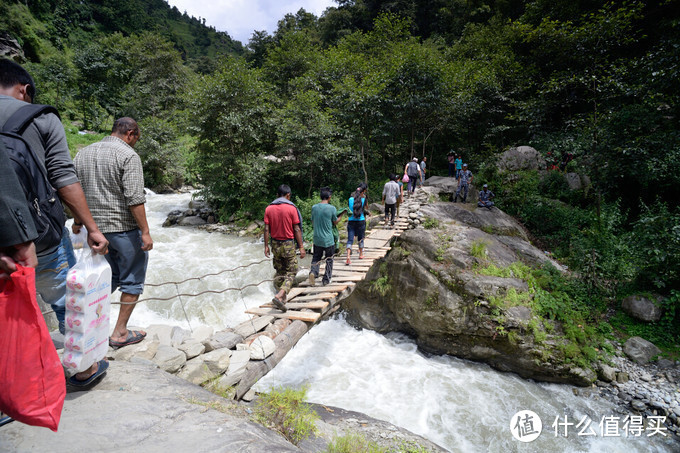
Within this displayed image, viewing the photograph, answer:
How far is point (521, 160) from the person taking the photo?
1344 cm

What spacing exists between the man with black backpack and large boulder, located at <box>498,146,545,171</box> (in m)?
14.8

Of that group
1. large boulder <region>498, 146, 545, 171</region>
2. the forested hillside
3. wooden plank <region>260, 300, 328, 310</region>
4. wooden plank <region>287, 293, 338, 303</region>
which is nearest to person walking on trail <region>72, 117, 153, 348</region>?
wooden plank <region>260, 300, 328, 310</region>

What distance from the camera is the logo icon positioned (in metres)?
5.09

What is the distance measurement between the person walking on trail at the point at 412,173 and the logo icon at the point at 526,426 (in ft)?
28.1

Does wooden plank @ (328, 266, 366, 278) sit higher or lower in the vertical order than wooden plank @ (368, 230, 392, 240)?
lower

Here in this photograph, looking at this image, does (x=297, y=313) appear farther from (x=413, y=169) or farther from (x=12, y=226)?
(x=413, y=169)

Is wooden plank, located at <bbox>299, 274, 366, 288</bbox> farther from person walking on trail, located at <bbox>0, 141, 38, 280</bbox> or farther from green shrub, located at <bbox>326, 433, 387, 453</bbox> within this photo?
person walking on trail, located at <bbox>0, 141, 38, 280</bbox>

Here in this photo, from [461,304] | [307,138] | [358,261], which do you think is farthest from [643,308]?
[307,138]

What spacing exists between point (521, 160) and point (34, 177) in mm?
15542

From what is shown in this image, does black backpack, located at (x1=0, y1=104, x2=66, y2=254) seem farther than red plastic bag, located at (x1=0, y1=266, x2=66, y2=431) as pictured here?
Yes

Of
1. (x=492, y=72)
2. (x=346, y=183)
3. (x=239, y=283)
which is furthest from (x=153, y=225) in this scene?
(x=492, y=72)

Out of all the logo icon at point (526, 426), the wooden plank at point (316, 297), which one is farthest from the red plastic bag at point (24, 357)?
the logo icon at point (526, 426)

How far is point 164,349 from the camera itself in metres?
3.03

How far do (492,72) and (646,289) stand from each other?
12.8m
